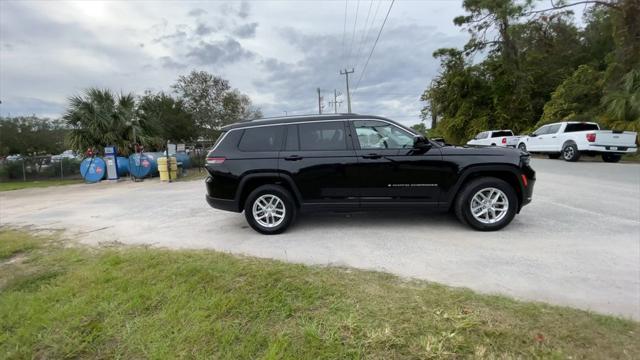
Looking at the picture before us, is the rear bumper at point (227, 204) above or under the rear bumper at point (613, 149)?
under

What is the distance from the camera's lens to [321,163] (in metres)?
5.01

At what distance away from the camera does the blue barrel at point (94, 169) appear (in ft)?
51.2

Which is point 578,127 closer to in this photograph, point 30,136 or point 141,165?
point 141,165

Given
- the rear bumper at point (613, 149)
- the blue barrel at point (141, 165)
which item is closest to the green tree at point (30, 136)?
the blue barrel at point (141, 165)

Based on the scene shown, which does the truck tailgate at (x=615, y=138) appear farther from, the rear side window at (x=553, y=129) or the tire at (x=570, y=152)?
the rear side window at (x=553, y=129)

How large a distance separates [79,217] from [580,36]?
37418 millimetres

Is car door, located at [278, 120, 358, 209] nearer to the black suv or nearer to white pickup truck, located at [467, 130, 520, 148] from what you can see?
the black suv

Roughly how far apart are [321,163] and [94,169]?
14.8 meters

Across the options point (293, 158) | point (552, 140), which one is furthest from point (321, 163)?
point (552, 140)

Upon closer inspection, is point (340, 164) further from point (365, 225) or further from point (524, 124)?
point (524, 124)

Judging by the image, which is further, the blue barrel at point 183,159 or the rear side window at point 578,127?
the blue barrel at point 183,159

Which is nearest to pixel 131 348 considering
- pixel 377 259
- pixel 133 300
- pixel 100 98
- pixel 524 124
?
pixel 133 300

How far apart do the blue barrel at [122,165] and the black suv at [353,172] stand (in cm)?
1292

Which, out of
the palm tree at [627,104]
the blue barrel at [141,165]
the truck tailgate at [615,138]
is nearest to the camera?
the truck tailgate at [615,138]
